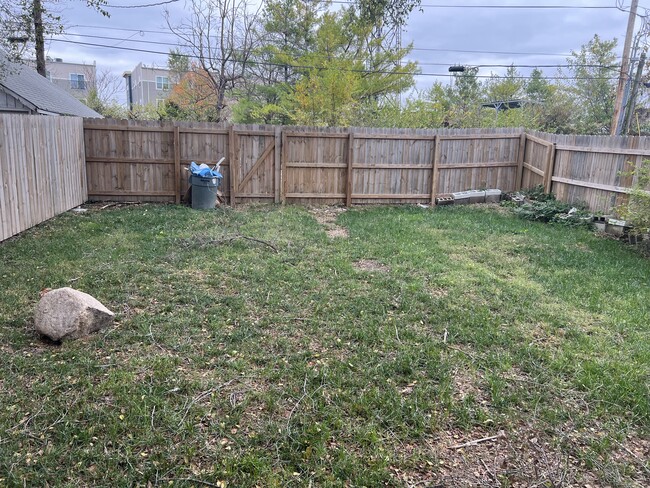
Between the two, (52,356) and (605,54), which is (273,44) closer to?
(605,54)

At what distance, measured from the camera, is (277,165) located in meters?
9.97

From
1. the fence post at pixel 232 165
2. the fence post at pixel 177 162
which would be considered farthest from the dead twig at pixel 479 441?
the fence post at pixel 177 162

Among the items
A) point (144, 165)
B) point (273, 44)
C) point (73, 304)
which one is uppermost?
point (273, 44)

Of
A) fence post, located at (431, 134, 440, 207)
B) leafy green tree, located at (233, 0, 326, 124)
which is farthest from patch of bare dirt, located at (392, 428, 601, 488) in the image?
leafy green tree, located at (233, 0, 326, 124)

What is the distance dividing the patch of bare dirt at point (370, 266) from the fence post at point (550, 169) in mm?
5748

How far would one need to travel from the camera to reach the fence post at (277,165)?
9836 mm

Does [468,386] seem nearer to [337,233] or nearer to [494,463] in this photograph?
[494,463]

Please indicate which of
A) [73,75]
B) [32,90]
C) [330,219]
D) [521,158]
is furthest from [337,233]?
[73,75]

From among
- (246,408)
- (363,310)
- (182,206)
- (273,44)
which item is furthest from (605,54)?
(246,408)

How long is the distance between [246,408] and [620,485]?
79.8 inches

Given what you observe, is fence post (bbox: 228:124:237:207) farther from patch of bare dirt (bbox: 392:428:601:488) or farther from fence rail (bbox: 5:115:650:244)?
patch of bare dirt (bbox: 392:428:601:488)

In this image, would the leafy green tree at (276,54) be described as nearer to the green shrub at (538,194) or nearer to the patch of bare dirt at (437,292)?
the green shrub at (538,194)

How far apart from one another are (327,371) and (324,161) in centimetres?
741

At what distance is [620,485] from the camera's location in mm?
2268
